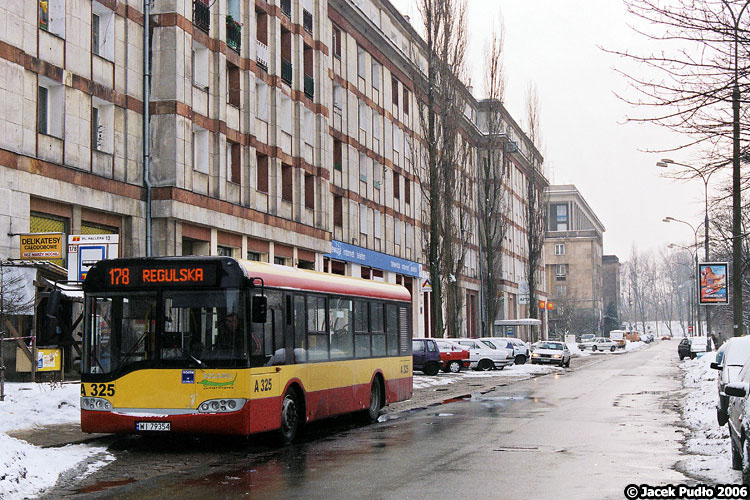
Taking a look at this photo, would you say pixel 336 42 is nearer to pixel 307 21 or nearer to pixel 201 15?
pixel 307 21

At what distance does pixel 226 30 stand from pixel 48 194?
38.1ft

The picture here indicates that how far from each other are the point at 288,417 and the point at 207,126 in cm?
1931

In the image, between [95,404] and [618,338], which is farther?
[618,338]

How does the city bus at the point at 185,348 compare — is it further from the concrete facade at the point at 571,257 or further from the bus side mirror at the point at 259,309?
the concrete facade at the point at 571,257

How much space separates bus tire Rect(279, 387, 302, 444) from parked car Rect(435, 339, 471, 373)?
1053 inches

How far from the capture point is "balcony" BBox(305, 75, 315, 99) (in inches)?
1658

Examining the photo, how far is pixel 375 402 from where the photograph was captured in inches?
774

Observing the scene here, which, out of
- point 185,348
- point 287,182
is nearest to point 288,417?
point 185,348

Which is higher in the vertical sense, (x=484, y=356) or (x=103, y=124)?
(x=103, y=124)

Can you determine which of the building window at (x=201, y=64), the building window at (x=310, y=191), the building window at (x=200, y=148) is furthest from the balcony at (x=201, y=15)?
the building window at (x=310, y=191)

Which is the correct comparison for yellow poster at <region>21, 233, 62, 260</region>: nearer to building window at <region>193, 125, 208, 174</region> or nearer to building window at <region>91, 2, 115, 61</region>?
building window at <region>91, 2, 115, 61</region>

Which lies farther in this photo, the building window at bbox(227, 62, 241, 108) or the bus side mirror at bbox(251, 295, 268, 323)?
the building window at bbox(227, 62, 241, 108)

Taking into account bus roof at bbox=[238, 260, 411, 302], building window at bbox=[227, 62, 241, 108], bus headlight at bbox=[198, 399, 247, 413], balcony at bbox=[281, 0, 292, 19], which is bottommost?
bus headlight at bbox=[198, 399, 247, 413]

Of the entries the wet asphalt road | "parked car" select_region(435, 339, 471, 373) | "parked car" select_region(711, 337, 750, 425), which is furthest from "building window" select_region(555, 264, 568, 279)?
"parked car" select_region(711, 337, 750, 425)
